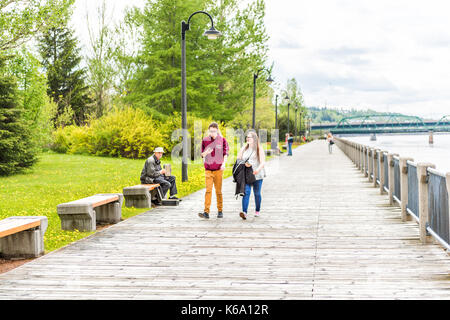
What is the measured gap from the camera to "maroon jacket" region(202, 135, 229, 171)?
9.75 m

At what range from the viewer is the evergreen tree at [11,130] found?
20.5 meters

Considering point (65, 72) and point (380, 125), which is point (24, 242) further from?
point (380, 125)

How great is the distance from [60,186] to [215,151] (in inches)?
382

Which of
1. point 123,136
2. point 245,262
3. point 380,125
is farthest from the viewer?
point 380,125

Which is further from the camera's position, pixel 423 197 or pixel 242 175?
pixel 242 175

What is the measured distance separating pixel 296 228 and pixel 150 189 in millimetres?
4315

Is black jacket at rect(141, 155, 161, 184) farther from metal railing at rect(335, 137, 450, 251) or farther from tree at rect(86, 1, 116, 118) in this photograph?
tree at rect(86, 1, 116, 118)

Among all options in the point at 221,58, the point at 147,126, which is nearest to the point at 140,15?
the point at 221,58

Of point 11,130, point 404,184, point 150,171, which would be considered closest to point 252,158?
point 404,184

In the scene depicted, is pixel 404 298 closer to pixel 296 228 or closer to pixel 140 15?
pixel 296 228

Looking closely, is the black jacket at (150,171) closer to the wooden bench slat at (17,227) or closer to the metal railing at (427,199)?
the wooden bench slat at (17,227)

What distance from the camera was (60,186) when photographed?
17750 millimetres

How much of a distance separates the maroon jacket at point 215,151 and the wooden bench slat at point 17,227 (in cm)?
358

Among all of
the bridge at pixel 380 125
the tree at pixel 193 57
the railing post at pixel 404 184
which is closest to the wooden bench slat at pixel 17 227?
the railing post at pixel 404 184
